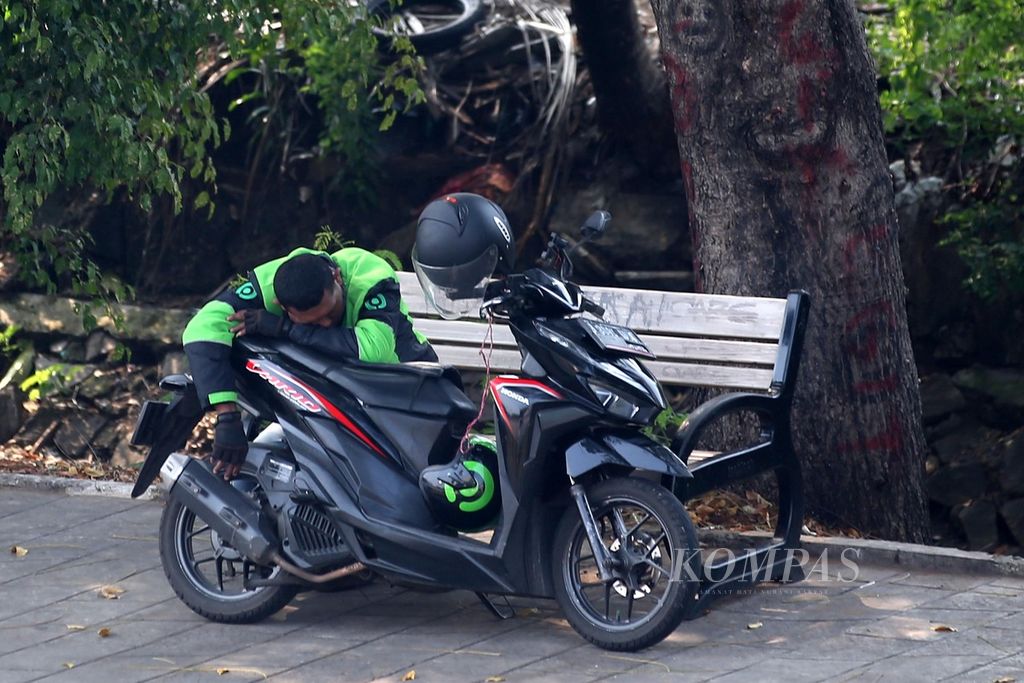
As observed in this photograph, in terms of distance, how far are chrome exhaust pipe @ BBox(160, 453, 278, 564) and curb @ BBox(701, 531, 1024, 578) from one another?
74.8 inches

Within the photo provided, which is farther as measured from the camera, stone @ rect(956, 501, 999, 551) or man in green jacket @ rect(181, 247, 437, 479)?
stone @ rect(956, 501, 999, 551)

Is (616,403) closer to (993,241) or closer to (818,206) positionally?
(818,206)

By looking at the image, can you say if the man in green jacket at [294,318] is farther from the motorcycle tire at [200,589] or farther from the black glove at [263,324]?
the motorcycle tire at [200,589]

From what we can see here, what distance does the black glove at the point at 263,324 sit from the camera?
5.21m

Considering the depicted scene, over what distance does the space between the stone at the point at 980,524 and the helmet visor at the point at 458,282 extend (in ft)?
16.1

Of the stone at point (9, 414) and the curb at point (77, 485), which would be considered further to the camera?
the stone at point (9, 414)

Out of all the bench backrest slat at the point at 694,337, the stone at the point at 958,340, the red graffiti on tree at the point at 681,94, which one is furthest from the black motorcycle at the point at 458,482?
the stone at the point at 958,340

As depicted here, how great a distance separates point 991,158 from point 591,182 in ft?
8.41

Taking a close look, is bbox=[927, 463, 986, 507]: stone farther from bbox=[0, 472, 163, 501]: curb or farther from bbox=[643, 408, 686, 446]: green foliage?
bbox=[0, 472, 163, 501]: curb

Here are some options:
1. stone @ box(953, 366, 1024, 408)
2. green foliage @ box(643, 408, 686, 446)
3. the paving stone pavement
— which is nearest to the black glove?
the paving stone pavement

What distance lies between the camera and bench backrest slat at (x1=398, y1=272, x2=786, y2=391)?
607 centimetres

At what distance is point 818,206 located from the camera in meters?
6.56

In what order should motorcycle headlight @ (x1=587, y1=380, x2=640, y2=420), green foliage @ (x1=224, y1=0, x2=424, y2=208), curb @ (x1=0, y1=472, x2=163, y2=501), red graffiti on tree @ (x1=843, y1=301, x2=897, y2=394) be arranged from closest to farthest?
motorcycle headlight @ (x1=587, y1=380, x2=640, y2=420) → red graffiti on tree @ (x1=843, y1=301, x2=897, y2=394) → curb @ (x1=0, y1=472, x2=163, y2=501) → green foliage @ (x1=224, y1=0, x2=424, y2=208)

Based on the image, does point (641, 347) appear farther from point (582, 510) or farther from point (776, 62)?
point (776, 62)
